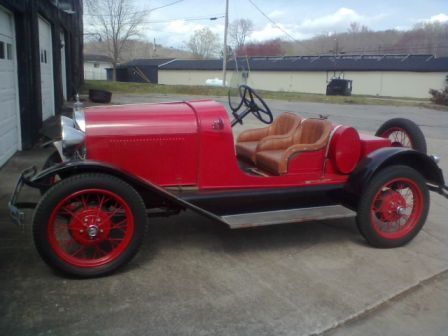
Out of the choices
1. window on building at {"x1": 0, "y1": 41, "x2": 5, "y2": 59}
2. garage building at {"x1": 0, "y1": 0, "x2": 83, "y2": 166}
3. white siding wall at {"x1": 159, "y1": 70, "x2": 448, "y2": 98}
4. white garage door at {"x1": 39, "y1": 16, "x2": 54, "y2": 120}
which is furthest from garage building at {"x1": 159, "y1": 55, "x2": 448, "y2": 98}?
window on building at {"x1": 0, "y1": 41, "x2": 5, "y2": 59}

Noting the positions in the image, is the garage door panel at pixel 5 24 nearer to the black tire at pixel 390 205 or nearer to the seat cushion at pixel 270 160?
the seat cushion at pixel 270 160

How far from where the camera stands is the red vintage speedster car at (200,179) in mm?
3209

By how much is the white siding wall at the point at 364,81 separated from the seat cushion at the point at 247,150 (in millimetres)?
34311

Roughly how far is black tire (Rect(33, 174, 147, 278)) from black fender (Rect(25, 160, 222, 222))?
0.06 m

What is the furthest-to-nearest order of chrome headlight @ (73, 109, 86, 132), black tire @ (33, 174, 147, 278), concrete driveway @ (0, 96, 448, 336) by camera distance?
1. chrome headlight @ (73, 109, 86, 132)
2. black tire @ (33, 174, 147, 278)
3. concrete driveway @ (0, 96, 448, 336)

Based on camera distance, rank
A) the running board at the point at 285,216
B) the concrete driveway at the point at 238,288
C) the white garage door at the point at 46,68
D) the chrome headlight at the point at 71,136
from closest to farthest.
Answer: the concrete driveway at the point at 238,288
the chrome headlight at the point at 71,136
the running board at the point at 285,216
the white garage door at the point at 46,68

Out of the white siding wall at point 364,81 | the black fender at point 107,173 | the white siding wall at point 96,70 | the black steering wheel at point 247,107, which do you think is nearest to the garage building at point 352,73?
the white siding wall at point 364,81

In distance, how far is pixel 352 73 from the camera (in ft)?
153

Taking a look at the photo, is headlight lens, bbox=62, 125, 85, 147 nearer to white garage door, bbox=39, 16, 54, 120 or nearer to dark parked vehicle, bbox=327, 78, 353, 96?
white garage door, bbox=39, 16, 54, 120

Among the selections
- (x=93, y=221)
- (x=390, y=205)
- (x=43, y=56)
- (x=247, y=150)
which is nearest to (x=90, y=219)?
(x=93, y=221)

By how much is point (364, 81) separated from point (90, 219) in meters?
46.1

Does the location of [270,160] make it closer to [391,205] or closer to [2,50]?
[391,205]

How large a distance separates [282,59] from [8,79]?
4914 centimetres

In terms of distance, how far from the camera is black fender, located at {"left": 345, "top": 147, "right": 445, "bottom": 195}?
155 inches
